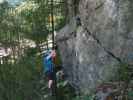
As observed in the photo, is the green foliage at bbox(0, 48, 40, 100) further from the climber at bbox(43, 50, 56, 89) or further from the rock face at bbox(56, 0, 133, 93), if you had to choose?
the rock face at bbox(56, 0, 133, 93)

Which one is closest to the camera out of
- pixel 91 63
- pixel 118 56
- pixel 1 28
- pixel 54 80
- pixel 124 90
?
pixel 124 90

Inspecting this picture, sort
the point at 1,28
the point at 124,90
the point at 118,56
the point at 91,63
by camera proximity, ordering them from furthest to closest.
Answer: the point at 1,28
the point at 91,63
the point at 118,56
the point at 124,90

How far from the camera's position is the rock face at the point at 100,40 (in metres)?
6.13

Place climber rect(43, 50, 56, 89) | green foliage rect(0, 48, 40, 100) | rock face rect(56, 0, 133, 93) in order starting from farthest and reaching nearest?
green foliage rect(0, 48, 40, 100) → climber rect(43, 50, 56, 89) → rock face rect(56, 0, 133, 93)

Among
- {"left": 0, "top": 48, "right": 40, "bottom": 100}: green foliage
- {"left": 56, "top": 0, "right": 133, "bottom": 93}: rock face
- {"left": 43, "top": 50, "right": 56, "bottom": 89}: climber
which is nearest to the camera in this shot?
{"left": 56, "top": 0, "right": 133, "bottom": 93}: rock face

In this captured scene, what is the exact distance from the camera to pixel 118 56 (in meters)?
6.23

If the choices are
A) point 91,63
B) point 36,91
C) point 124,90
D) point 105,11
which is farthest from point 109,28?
point 36,91

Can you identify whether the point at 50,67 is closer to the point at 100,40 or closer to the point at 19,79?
the point at 19,79

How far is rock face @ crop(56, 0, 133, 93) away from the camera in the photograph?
20.1 ft

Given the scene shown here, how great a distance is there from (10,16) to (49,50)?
1013 mm

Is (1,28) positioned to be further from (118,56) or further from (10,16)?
(118,56)

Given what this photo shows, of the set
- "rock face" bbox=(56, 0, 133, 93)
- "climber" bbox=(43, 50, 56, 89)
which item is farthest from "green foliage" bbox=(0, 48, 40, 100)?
"rock face" bbox=(56, 0, 133, 93)

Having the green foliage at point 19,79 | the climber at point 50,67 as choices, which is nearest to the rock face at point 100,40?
the climber at point 50,67

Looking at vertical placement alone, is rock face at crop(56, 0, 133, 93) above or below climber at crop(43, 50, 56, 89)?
above
